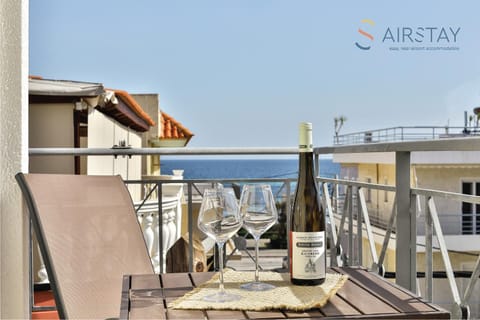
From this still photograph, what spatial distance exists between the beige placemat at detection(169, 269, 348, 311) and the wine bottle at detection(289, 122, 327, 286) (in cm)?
3

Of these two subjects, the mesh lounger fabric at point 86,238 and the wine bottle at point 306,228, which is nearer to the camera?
the wine bottle at point 306,228

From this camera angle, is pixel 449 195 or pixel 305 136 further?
pixel 449 195

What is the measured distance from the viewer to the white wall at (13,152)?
2178mm

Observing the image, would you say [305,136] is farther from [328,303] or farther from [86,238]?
[86,238]

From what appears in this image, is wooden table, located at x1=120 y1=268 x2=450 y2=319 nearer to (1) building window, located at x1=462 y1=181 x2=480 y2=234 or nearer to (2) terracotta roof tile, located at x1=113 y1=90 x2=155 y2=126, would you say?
(2) terracotta roof tile, located at x1=113 y1=90 x2=155 y2=126

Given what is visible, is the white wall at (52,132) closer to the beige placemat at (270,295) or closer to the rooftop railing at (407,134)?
the beige placemat at (270,295)

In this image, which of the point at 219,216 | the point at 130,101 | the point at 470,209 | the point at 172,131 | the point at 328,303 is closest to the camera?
the point at 328,303

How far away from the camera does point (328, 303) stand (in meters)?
0.97

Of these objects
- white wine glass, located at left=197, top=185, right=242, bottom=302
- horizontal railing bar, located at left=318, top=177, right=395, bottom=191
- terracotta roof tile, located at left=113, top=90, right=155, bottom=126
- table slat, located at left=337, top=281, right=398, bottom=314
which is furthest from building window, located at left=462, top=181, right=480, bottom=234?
white wine glass, located at left=197, top=185, right=242, bottom=302

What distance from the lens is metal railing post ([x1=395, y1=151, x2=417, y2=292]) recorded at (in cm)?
181

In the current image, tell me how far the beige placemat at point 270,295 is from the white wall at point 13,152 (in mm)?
1339

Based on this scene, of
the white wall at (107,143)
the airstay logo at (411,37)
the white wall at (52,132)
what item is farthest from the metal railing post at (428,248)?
the airstay logo at (411,37)

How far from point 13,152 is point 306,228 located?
151cm

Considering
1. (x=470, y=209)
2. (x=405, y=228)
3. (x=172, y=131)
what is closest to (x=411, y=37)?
(x=470, y=209)
